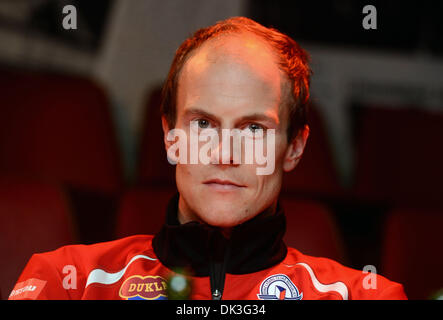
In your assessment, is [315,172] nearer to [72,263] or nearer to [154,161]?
[154,161]

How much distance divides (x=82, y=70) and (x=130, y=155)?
28 centimetres

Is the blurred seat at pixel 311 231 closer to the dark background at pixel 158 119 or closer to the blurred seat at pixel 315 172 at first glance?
the dark background at pixel 158 119

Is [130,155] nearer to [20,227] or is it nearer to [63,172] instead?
[63,172]

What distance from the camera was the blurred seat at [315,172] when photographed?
1397 millimetres

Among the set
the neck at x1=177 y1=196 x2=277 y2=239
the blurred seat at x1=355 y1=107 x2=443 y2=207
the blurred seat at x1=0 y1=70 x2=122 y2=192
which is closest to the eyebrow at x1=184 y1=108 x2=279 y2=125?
the neck at x1=177 y1=196 x2=277 y2=239

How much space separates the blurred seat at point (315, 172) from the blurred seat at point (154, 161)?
277mm

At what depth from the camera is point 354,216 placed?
129 cm

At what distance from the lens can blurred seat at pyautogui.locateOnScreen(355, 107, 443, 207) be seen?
144 cm

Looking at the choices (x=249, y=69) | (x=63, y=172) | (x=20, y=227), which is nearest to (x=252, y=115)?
(x=249, y=69)

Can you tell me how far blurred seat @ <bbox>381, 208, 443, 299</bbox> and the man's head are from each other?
31 cm

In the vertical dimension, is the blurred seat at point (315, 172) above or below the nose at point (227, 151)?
below

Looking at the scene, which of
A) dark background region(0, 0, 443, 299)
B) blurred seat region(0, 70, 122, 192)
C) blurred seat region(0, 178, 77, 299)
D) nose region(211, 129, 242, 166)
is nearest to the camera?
nose region(211, 129, 242, 166)

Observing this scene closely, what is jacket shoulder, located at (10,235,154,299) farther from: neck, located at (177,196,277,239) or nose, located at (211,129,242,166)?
nose, located at (211,129,242,166)

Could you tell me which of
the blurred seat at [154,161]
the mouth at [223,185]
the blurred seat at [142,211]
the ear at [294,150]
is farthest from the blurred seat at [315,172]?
the mouth at [223,185]
